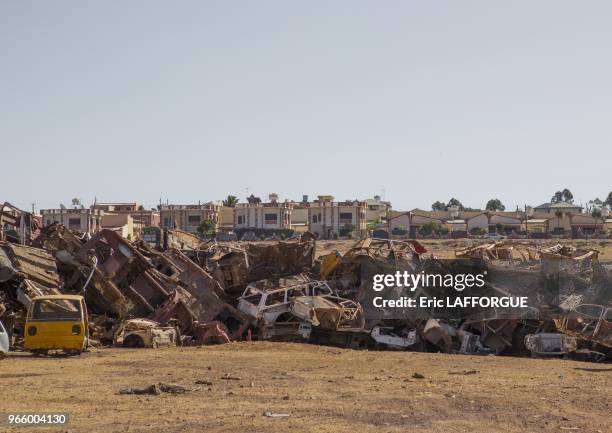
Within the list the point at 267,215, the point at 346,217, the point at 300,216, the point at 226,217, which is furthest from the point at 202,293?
the point at 300,216

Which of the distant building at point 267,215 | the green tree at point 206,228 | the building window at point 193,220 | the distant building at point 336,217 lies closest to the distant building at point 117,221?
the green tree at point 206,228

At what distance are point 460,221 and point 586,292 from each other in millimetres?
98798

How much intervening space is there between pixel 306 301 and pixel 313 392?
7.81 metres

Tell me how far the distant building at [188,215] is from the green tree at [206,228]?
205 inches

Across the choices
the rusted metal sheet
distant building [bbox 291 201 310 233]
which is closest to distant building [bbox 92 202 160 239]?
distant building [bbox 291 201 310 233]

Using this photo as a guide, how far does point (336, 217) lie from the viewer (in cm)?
11038

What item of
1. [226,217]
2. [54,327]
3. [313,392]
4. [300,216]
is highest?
[300,216]

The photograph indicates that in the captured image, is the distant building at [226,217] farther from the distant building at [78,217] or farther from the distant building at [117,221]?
the distant building at [78,217]

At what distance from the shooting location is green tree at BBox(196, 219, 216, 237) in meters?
104

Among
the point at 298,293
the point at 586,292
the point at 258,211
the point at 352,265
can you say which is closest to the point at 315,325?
the point at 298,293

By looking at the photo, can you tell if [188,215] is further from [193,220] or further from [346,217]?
[346,217]

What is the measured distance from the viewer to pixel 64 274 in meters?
23.2

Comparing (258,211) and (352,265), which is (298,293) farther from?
(258,211)

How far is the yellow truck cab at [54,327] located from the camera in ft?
61.2
